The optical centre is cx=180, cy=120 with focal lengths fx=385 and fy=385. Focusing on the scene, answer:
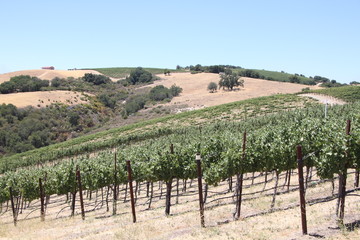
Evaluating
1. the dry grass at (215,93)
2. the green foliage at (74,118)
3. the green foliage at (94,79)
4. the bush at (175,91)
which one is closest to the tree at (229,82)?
the dry grass at (215,93)

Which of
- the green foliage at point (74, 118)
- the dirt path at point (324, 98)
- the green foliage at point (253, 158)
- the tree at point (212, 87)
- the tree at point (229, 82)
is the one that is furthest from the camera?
the tree at point (212, 87)

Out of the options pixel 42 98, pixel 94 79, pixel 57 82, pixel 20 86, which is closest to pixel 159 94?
pixel 42 98

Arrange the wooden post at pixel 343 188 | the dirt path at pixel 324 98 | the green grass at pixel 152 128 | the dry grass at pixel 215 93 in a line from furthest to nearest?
the dry grass at pixel 215 93 → the dirt path at pixel 324 98 → the green grass at pixel 152 128 → the wooden post at pixel 343 188

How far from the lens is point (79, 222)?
19.1m

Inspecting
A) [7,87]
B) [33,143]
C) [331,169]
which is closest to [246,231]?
[331,169]

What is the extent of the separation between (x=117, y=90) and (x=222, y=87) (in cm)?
3828

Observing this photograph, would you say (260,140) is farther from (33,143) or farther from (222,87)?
(222,87)

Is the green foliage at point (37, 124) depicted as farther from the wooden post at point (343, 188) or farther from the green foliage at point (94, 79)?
the wooden post at point (343, 188)

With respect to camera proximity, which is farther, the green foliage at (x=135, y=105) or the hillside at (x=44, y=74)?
the hillside at (x=44, y=74)

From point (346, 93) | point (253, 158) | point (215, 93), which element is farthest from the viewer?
point (215, 93)

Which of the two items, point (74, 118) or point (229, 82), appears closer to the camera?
point (74, 118)

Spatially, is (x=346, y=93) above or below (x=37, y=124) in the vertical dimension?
above

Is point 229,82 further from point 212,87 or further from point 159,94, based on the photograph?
point 159,94

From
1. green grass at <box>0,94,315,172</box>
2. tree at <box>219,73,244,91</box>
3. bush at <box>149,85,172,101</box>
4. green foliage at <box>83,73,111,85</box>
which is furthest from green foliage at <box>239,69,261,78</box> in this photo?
green grass at <box>0,94,315,172</box>
